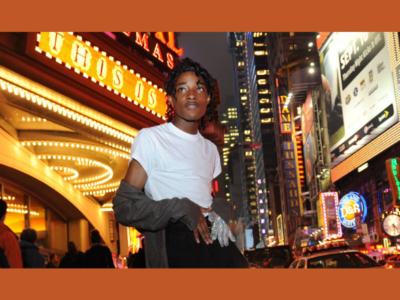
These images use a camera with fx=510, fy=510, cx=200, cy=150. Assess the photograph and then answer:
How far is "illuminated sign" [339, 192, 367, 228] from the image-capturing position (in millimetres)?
39469

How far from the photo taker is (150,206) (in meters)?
2.17

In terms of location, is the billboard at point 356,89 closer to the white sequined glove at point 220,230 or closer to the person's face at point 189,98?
the person's face at point 189,98

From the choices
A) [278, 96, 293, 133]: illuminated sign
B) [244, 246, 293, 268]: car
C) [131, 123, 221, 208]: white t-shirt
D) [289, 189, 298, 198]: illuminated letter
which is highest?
[278, 96, 293, 133]: illuminated sign

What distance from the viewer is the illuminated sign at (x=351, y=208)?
39469 mm

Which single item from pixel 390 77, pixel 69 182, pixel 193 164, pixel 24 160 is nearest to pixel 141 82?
pixel 24 160

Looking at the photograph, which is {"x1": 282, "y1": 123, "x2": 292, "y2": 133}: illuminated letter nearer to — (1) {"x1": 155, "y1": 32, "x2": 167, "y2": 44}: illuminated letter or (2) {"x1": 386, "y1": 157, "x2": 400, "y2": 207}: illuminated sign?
(2) {"x1": 386, "y1": 157, "x2": 400, "y2": 207}: illuminated sign

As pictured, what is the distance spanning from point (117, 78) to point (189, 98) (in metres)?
10.3

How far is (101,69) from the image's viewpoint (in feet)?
39.1

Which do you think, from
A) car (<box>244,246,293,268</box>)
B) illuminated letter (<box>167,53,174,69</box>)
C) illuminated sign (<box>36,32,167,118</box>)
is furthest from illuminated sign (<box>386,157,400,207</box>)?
illuminated sign (<box>36,32,167,118</box>)

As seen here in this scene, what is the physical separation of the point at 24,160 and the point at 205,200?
50.2ft

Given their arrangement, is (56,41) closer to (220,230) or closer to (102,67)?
(102,67)

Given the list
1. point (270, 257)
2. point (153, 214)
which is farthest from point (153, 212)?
point (270, 257)

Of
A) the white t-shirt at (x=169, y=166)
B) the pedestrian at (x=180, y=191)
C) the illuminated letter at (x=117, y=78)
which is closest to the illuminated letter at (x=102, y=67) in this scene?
the illuminated letter at (x=117, y=78)

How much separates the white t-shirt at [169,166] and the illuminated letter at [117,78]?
33.4 ft
